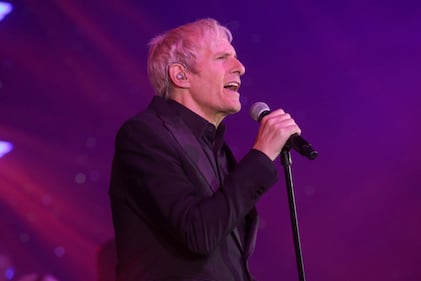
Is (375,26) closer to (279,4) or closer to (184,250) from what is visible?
(279,4)

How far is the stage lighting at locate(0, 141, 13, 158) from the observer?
2.48 m

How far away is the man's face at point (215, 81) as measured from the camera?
5.34 feet

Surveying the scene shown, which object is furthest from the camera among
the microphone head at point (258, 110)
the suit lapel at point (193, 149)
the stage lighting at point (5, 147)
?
the stage lighting at point (5, 147)

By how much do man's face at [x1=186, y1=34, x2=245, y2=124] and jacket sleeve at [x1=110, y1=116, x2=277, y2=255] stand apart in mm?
236

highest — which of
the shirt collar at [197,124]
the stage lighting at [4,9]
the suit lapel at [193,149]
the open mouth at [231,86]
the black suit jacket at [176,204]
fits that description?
the open mouth at [231,86]

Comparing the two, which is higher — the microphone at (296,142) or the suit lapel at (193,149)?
the microphone at (296,142)

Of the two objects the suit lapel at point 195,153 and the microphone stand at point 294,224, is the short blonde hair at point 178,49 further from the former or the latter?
the microphone stand at point 294,224

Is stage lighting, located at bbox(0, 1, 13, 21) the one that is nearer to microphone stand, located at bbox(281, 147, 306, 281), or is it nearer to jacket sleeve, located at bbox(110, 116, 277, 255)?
jacket sleeve, located at bbox(110, 116, 277, 255)

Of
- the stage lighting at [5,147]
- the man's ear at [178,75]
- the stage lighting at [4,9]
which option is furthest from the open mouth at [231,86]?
the stage lighting at [4,9]

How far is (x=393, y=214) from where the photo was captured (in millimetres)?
2572

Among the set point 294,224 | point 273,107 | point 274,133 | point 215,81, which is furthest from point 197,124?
point 273,107

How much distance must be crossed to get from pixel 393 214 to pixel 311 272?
16.0 inches

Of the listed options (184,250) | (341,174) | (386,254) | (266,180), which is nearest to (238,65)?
(266,180)

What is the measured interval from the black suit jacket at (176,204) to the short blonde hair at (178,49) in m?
0.25
